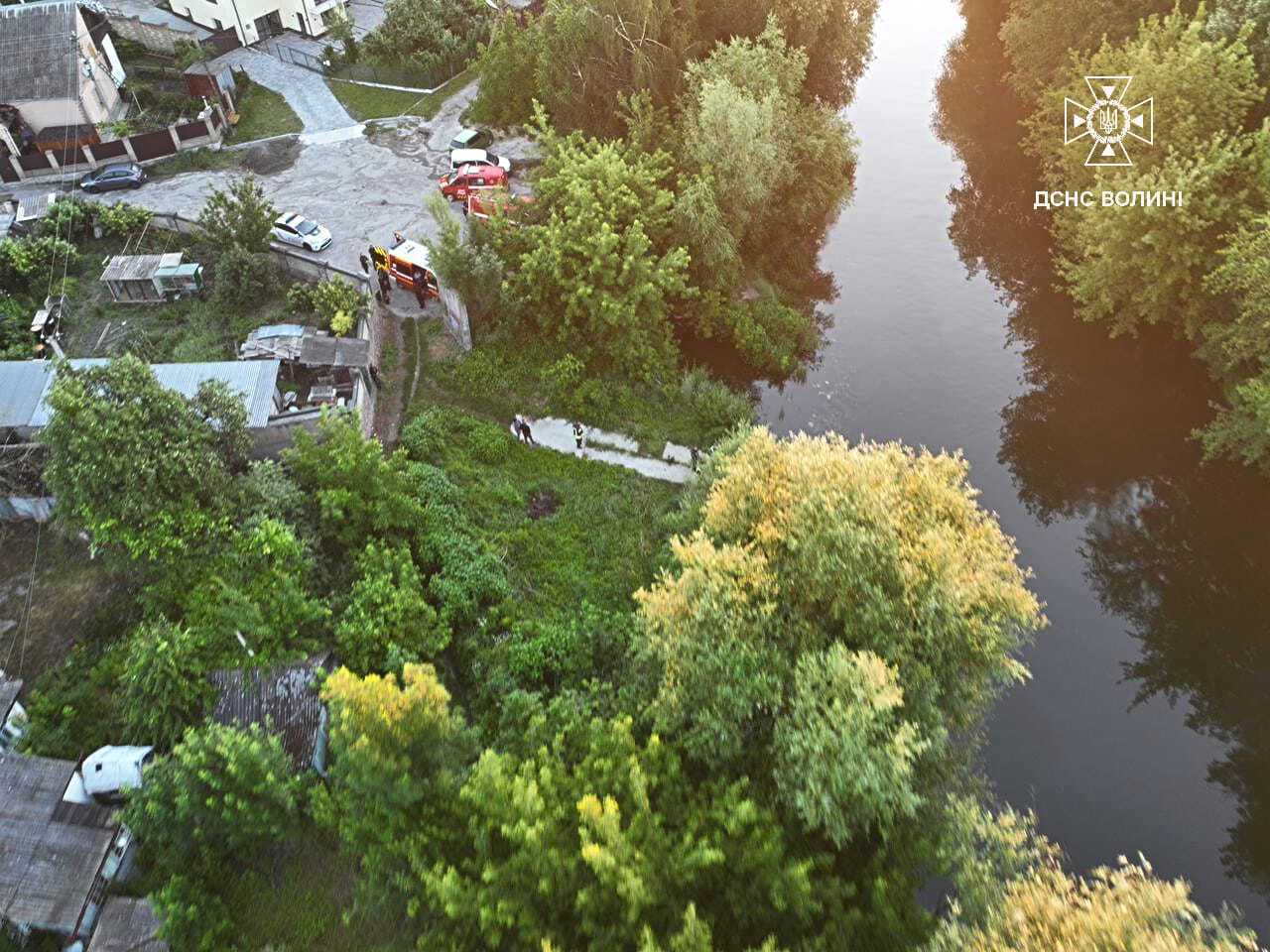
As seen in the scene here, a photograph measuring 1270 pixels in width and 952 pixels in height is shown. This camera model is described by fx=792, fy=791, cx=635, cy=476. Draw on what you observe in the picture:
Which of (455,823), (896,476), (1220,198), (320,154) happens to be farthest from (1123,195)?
(320,154)

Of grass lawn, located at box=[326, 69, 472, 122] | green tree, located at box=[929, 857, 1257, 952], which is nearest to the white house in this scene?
grass lawn, located at box=[326, 69, 472, 122]

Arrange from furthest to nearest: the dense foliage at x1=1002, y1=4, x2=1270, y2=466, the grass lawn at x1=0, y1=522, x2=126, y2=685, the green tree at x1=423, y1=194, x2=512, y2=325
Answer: the green tree at x1=423, y1=194, x2=512, y2=325 < the dense foliage at x1=1002, y1=4, x2=1270, y2=466 < the grass lawn at x1=0, y1=522, x2=126, y2=685

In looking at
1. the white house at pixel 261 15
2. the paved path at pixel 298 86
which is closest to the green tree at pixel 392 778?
the paved path at pixel 298 86

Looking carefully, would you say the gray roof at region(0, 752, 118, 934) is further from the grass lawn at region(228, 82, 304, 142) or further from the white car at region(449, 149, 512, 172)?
the grass lawn at region(228, 82, 304, 142)

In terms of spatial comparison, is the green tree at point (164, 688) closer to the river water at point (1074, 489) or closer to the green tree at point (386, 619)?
the green tree at point (386, 619)

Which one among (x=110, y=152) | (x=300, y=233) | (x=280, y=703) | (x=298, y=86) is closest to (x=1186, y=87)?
(x=300, y=233)

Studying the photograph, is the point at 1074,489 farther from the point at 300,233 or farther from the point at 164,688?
the point at 300,233
